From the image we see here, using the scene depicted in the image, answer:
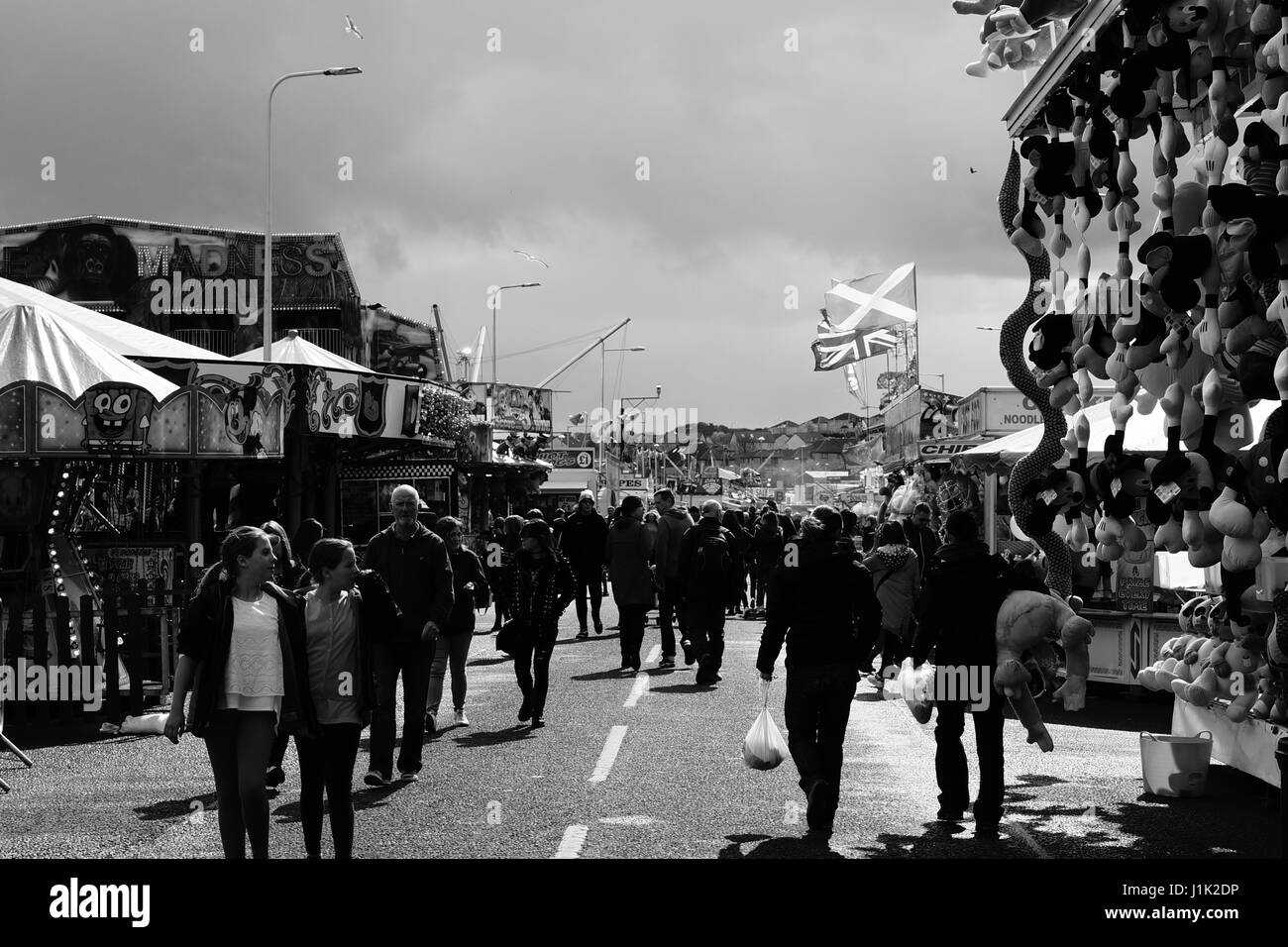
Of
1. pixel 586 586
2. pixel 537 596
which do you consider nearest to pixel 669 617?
pixel 586 586

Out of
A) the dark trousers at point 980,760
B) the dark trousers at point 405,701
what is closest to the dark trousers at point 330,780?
the dark trousers at point 405,701

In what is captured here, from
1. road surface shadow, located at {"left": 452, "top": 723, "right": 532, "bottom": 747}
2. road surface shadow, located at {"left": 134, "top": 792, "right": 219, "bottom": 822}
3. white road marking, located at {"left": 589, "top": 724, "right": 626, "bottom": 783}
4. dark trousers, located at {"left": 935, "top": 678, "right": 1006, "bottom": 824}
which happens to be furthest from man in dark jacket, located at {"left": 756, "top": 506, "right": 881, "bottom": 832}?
road surface shadow, located at {"left": 134, "top": 792, "right": 219, "bottom": 822}

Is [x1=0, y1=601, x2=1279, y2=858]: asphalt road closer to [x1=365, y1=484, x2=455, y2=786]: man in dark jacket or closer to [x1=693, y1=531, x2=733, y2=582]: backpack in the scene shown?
[x1=365, y1=484, x2=455, y2=786]: man in dark jacket

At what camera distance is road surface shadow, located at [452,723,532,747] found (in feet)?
34.0

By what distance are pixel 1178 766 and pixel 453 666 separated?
5437mm

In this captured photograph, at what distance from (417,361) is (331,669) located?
47758 mm

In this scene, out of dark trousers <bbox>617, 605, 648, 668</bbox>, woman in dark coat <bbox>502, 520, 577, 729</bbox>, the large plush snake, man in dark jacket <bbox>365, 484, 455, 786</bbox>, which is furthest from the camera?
dark trousers <bbox>617, 605, 648, 668</bbox>

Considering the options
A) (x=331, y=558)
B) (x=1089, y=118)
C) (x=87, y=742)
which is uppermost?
(x=1089, y=118)

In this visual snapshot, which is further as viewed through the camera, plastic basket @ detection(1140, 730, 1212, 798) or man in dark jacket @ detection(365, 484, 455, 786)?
man in dark jacket @ detection(365, 484, 455, 786)

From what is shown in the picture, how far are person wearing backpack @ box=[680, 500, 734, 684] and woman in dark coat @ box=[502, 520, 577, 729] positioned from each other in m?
3.13

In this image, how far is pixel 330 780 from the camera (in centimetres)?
643
